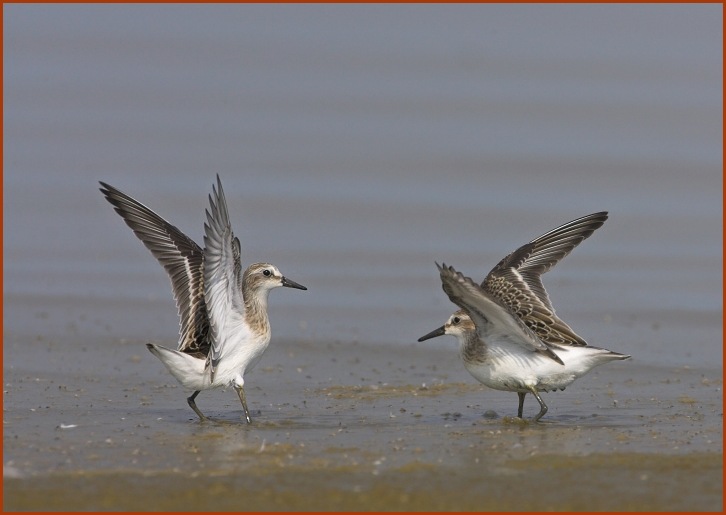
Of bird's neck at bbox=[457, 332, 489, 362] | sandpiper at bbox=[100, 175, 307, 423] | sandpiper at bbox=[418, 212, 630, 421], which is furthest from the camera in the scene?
bird's neck at bbox=[457, 332, 489, 362]

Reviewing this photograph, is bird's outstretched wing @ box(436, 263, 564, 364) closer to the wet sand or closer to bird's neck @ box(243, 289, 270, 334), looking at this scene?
the wet sand

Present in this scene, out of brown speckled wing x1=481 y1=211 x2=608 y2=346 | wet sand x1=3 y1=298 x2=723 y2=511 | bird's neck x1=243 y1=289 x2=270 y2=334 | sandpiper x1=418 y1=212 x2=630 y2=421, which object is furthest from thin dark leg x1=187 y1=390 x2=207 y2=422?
brown speckled wing x1=481 y1=211 x2=608 y2=346

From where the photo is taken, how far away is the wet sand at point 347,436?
7488mm

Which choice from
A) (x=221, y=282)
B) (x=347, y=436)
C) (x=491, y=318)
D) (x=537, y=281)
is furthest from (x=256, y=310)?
(x=537, y=281)

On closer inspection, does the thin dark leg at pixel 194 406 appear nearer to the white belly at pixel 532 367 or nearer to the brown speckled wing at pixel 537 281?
the white belly at pixel 532 367

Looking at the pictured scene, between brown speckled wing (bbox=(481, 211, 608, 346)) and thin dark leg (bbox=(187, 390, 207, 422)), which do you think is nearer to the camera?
thin dark leg (bbox=(187, 390, 207, 422))

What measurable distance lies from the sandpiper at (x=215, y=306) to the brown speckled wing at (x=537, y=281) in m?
1.83

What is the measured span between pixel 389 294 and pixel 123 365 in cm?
424

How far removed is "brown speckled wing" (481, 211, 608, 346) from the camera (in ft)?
34.5

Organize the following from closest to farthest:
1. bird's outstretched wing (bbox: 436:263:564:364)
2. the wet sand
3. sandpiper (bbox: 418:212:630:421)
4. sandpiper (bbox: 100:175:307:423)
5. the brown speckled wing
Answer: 1. the wet sand
2. bird's outstretched wing (bbox: 436:263:564:364)
3. sandpiper (bbox: 100:175:307:423)
4. sandpiper (bbox: 418:212:630:421)
5. the brown speckled wing

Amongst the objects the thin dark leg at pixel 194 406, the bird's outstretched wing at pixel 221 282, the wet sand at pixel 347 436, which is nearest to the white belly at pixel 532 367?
the wet sand at pixel 347 436

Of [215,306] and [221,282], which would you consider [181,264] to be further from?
[221,282]

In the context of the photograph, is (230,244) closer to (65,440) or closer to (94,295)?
(65,440)

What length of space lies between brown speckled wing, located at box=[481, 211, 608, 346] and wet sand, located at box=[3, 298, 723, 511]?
2.18 ft
